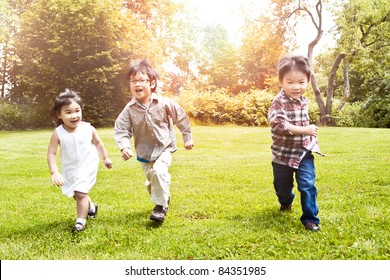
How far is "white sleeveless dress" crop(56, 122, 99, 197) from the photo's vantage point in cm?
322

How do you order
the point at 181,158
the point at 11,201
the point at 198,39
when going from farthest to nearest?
1. the point at 198,39
2. the point at 181,158
3. the point at 11,201

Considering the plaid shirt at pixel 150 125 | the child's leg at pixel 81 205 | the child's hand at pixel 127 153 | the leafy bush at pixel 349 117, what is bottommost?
the leafy bush at pixel 349 117

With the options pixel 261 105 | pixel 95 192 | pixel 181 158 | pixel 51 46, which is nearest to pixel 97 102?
pixel 51 46

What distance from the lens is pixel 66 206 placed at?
4.04 metres

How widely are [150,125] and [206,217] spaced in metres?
0.92

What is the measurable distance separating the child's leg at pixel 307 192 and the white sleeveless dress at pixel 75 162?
163 centimetres

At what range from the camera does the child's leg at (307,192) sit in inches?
116

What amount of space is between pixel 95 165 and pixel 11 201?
1.56m

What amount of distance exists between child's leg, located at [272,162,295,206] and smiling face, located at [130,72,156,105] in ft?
3.95

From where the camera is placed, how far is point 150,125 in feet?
11.3

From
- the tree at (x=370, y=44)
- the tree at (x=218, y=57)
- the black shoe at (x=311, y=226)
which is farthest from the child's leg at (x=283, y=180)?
the tree at (x=370, y=44)

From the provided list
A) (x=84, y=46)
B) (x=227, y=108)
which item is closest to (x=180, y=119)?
(x=227, y=108)

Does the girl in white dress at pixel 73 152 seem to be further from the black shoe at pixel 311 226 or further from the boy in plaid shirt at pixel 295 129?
the black shoe at pixel 311 226
